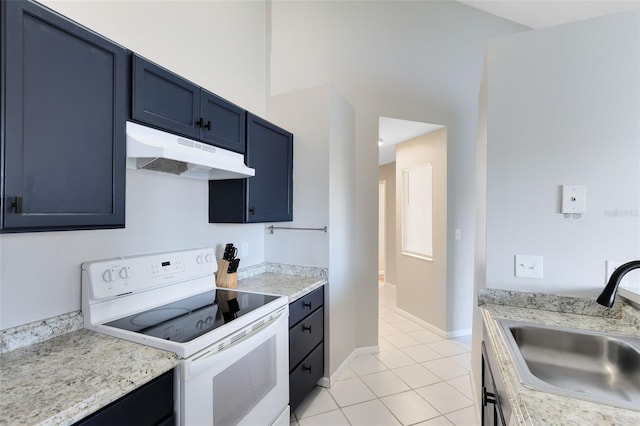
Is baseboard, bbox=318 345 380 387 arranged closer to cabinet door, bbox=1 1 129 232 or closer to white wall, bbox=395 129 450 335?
white wall, bbox=395 129 450 335

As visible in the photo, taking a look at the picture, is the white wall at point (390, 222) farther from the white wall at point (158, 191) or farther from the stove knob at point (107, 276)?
the stove knob at point (107, 276)

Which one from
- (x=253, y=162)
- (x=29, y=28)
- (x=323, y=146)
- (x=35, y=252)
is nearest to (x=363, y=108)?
(x=323, y=146)

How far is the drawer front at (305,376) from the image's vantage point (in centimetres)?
192

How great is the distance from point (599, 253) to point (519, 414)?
114 cm

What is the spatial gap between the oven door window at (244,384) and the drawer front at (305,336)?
0.26m

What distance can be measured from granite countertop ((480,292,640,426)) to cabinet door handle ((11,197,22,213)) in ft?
5.05

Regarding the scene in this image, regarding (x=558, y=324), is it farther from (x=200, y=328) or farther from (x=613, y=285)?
(x=200, y=328)

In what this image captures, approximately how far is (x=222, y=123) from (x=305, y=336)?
1.53 m

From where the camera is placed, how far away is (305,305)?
207cm

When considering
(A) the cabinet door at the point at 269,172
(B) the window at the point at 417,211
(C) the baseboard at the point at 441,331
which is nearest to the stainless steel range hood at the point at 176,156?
(A) the cabinet door at the point at 269,172

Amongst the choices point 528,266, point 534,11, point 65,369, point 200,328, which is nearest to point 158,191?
point 200,328

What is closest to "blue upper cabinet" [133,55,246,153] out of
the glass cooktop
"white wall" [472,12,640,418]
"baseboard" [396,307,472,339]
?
the glass cooktop

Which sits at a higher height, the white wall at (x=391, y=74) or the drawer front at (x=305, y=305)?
the white wall at (x=391, y=74)

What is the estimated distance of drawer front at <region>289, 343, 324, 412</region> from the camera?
1.92 meters
